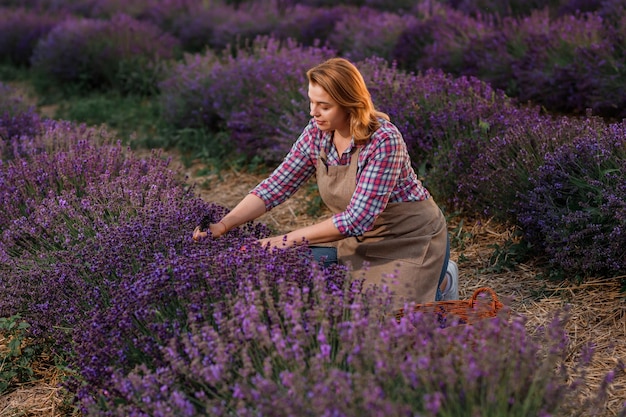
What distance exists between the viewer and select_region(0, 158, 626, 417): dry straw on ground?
2.81 m

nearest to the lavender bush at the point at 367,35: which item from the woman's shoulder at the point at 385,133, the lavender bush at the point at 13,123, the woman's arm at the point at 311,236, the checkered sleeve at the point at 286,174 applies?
the lavender bush at the point at 13,123

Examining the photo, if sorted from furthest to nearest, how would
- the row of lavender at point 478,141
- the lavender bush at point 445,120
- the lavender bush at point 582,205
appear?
the lavender bush at point 445,120, the row of lavender at point 478,141, the lavender bush at point 582,205

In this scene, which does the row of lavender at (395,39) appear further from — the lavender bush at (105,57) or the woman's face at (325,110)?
the woman's face at (325,110)

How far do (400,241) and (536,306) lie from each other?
811 mm

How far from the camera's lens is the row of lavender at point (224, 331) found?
1796 mm

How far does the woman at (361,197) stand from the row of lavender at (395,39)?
2.73m

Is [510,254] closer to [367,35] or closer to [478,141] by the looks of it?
[478,141]

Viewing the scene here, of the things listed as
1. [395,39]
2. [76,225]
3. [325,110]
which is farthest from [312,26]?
[325,110]

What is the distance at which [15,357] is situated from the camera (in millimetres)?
3098

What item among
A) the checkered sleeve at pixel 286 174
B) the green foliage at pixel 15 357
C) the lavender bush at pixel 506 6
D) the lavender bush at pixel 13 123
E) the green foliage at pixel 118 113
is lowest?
the green foliage at pixel 118 113

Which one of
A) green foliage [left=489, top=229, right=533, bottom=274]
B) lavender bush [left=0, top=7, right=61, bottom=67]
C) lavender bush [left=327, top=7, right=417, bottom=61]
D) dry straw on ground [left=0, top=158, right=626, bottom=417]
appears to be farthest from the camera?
lavender bush [left=0, top=7, right=61, bottom=67]

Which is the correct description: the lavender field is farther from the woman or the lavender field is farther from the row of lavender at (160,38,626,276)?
the woman

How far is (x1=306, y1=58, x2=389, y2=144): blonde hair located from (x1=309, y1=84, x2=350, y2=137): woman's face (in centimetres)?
2

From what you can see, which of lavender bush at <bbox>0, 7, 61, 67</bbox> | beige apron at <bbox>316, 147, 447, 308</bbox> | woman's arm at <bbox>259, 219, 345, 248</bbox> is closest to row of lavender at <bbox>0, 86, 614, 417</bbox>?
woman's arm at <bbox>259, 219, 345, 248</bbox>
